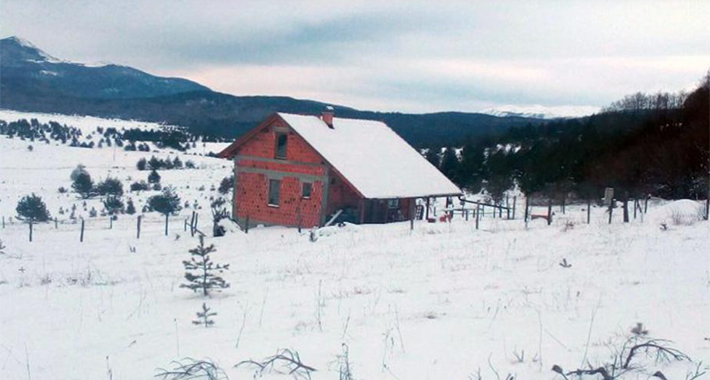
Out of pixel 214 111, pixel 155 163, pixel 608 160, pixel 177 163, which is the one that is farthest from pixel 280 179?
pixel 214 111

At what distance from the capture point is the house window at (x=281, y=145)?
2969 centimetres

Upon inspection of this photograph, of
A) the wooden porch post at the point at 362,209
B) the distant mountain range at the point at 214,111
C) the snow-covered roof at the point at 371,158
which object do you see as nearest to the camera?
the wooden porch post at the point at 362,209

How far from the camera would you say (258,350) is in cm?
584

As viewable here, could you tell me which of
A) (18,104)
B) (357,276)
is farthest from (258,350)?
(18,104)

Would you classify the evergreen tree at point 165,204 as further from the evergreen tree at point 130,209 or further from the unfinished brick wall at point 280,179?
the unfinished brick wall at point 280,179

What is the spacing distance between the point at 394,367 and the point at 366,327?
135cm

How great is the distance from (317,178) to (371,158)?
3.67 metres

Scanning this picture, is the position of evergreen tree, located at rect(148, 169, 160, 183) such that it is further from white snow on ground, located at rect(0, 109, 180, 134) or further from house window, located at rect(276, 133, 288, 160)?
white snow on ground, located at rect(0, 109, 180, 134)

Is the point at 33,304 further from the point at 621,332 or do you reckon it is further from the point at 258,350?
the point at 621,332

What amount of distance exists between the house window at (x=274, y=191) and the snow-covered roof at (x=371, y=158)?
9.15 feet

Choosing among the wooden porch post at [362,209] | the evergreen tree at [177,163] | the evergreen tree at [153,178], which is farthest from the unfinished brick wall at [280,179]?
the evergreen tree at [177,163]

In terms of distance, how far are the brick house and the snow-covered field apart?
12370mm

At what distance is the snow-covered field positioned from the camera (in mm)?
5496

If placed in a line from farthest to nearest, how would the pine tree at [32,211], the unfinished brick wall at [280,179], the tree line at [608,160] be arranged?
1. the pine tree at [32,211]
2. the tree line at [608,160]
3. the unfinished brick wall at [280,179]
